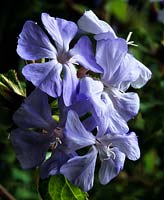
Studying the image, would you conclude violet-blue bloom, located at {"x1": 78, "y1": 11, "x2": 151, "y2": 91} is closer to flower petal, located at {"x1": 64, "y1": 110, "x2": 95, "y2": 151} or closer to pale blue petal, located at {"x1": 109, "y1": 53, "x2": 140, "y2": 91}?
pale blue petal, located at {"x1": 109, "y1": 53, "x2": 140, "y2": 91}

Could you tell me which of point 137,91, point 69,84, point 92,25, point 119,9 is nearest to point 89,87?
point 69,84

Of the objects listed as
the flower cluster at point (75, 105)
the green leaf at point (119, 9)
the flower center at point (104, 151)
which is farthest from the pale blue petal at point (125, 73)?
the green leaf at point (119, 9)

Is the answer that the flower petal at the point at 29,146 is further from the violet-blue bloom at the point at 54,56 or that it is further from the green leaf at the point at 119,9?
the green leaf at the point at 119,9

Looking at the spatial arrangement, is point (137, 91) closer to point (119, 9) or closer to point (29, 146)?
point (29, 146)

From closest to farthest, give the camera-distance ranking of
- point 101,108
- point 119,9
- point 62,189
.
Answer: point 101,108 < point 62,189 < point 119,9

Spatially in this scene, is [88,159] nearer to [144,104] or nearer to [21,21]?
[144,104]

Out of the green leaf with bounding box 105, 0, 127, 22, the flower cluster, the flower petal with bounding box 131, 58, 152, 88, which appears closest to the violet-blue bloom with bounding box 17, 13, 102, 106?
the flower cluster

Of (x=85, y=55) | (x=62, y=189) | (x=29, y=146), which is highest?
(x=85, y=55)

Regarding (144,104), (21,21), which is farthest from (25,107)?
(21,21)
